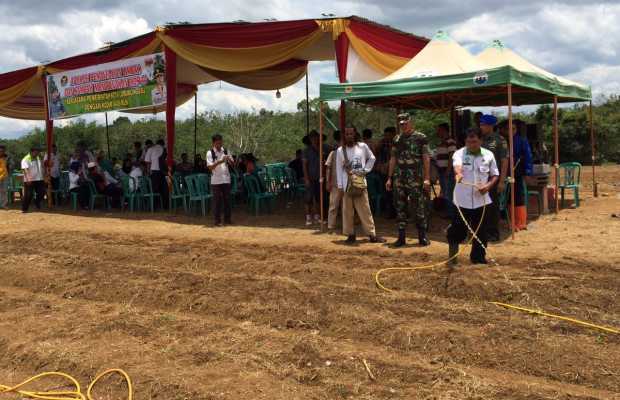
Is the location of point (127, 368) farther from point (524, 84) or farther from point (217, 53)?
point (217, 53)

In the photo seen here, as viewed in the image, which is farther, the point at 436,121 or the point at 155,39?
the point at 436,121

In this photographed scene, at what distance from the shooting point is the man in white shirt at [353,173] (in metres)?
7.68

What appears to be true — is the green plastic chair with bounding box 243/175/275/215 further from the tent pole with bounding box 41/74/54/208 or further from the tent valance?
the tent pole with bounding box 41/74/54/208

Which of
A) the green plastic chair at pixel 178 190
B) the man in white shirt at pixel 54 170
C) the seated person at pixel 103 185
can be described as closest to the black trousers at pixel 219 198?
the green plastic chair at pixel 178 190

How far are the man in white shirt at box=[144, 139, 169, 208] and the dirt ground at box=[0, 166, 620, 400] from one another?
170 inches

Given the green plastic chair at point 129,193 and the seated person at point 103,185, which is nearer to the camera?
the green plastic chair at point 129,193

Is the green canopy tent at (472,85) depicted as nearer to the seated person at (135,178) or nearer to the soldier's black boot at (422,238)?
the soldier's black boot at (422,238)

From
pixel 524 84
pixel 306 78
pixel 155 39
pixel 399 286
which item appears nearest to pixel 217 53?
pixel 155 39

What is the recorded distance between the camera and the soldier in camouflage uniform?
721 cm

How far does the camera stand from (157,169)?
1270 cm

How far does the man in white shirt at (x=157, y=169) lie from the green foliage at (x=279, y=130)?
6.96 metres

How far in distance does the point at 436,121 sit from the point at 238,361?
23319 mm

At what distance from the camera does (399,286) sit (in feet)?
19.2

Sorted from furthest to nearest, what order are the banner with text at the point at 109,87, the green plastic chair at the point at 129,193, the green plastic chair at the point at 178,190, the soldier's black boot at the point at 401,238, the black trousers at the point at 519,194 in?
1. the green plastic chair at the point at 129,193
2. the green plastic chair at the point at 178,190
3. the banner with text at the point at 109,87
4. the black trousers at the point at 519,194
5. the soldier's black boot at the point at 401,238
